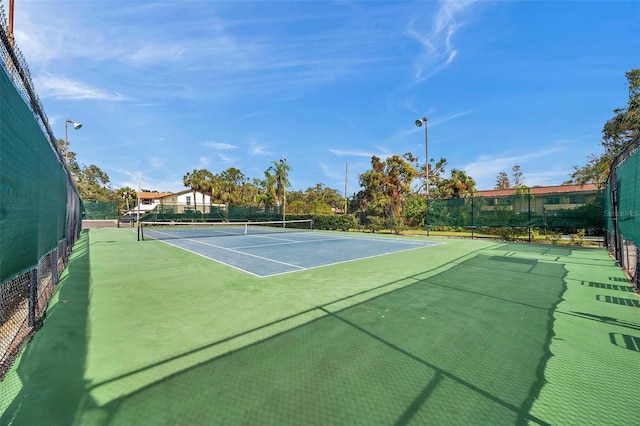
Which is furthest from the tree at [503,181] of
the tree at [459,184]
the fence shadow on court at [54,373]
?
the fence shadow on court at [54,373]

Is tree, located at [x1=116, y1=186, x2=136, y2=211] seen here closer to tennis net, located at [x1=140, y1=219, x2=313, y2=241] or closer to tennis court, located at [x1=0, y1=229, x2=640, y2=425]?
tennis net, located at [x1=140, y1=219, x2=313, y2=241]

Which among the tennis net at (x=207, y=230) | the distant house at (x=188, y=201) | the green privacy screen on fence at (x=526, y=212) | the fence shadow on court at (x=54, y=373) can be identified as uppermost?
the distant house at (x=188, y=201)

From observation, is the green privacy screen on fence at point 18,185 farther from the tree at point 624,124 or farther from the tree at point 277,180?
the tree at point 277,180

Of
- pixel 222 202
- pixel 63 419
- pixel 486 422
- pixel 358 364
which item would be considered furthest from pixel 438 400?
pixel 222 202

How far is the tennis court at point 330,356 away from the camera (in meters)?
1.90

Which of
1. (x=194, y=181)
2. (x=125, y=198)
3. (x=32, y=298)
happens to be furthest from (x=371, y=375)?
(x=125, y=198)

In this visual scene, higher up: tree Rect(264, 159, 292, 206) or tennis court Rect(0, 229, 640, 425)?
tree Rect(264, 159, 292, 206)

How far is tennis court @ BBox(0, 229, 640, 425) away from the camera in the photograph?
1904mm

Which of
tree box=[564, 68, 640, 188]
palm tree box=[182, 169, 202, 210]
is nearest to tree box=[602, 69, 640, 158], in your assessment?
tree box=[564, 68, 640, 188]

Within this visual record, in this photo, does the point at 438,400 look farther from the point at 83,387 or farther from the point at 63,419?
the point at 83,387

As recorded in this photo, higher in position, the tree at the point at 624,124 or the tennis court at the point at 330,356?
the tree at the point at 624,124

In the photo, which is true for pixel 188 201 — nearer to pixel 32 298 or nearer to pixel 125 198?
pixel 125 198

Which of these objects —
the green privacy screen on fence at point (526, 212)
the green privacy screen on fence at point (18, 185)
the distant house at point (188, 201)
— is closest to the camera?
the green privacy screen on fence at point (18, 185)

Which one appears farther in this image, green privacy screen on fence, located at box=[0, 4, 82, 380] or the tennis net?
the tennis net
